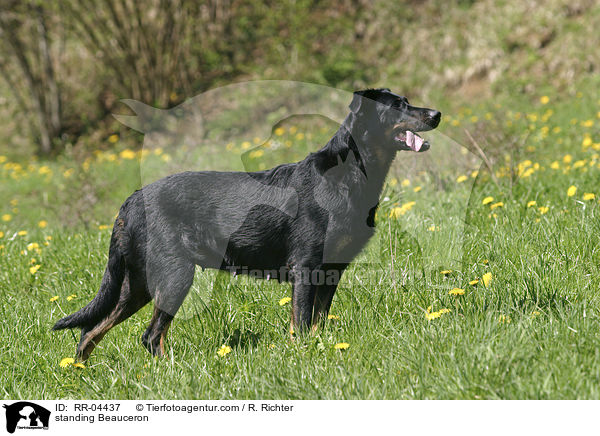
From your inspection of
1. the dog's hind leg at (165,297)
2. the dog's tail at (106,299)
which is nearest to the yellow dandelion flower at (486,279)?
the dog's hind leg at (165,297)

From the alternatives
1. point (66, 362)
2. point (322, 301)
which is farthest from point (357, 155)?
point (66, 362)

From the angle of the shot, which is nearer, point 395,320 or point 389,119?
point 395,320

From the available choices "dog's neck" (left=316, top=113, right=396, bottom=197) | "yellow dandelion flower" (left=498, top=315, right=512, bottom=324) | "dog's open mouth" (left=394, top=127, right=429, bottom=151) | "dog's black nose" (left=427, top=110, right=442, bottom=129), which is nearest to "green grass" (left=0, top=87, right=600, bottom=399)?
"yellow dandelion flower" (left=498, top=315, right=512, bottom=324)

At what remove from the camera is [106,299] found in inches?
133

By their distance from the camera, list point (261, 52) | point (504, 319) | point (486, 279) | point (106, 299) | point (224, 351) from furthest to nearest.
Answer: point (261, 52), point (106, 299), point (486, 279), point (224, 351), point (504, 319)

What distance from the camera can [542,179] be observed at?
5.63 metres

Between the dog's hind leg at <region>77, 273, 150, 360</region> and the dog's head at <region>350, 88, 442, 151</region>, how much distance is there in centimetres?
151

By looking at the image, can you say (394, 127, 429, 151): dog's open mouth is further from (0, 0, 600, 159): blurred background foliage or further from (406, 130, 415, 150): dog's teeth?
(0, 0, 600, 159): blurred background foliage
